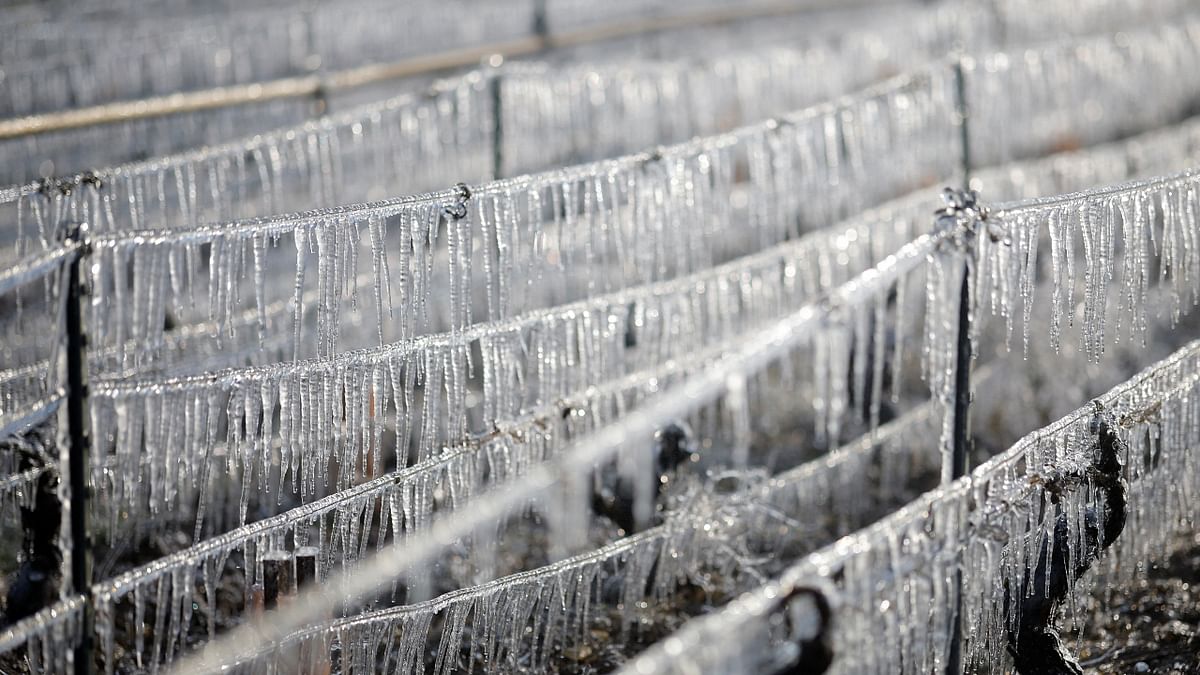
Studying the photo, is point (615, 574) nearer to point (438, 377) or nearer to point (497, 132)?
point (438, 377)

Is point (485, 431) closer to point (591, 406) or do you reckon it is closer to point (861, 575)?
point (591, 406)

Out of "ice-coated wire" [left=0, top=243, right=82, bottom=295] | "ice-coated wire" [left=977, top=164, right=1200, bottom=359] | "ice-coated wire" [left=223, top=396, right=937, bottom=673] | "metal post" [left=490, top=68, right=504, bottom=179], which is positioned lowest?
"ice-coated wire" [left=223, top=396, right=937, bottom=673]

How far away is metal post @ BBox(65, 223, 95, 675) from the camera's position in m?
2.32

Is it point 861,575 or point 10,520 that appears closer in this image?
point 861,575

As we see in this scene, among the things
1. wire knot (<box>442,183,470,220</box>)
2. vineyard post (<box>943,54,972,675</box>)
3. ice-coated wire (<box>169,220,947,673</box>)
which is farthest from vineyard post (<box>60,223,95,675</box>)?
vineyard post (<box>943,54,972,675</box>)

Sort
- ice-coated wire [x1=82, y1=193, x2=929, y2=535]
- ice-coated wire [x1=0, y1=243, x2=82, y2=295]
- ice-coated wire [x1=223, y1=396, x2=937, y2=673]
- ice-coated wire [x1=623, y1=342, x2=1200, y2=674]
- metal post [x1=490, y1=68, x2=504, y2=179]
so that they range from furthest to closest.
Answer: metal post [x1=490, y1=68, x2=504, y2=179], ice-coated wire [x1=223, y1=396, x2=937, y2=673], ice-coated wire [x1=82, y1=193, x2=929, y2=535], ice-coated wire [x1=0, y1=243, x2=82, y2=295], ice-coated wire [x1=623, y1=342, x2=1200, y2=674]

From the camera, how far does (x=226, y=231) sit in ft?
8.71

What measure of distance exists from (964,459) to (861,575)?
0.48m

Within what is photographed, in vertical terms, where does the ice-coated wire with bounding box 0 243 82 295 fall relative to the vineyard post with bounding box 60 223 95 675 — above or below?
above

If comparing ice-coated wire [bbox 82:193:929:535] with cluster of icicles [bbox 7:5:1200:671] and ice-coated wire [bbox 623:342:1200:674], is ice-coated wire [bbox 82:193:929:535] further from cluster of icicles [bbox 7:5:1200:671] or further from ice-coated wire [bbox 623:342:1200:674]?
ice-coated wire [bbox 623:342:1200:674]

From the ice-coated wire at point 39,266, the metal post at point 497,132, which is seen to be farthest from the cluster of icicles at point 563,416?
the metal post at point 497,132

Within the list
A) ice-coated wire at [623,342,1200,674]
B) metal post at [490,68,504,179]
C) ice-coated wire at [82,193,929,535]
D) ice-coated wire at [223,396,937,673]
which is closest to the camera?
ice-coated wire at [623,342,1200,674]

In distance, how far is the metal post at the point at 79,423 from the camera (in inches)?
91.2

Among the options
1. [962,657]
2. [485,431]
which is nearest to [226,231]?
[485,431]
